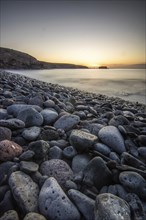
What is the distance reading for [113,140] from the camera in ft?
8.38

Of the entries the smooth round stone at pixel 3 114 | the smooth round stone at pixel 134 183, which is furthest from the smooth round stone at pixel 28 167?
the smooth round stone at pixel 3 114

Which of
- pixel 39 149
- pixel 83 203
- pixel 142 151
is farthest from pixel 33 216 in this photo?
pixel 142 151

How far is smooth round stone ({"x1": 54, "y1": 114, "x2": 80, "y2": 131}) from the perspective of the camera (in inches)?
116

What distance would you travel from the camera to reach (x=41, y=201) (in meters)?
1.65

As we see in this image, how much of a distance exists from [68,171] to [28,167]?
0.42 m

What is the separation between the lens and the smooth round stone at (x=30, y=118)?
2.88m

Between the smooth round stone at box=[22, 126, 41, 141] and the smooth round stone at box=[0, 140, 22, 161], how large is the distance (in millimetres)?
293

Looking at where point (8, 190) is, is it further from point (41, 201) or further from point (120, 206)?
point (120, 206)

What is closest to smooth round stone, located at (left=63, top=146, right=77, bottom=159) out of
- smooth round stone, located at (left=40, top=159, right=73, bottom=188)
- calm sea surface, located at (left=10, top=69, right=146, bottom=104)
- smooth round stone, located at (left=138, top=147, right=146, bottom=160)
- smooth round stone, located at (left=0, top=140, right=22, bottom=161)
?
smooth round stone, located at (left=40, top=159, right=73, bottom=188)

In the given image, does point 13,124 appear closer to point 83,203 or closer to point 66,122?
point 66,122

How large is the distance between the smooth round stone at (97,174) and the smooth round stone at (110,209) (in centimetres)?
34

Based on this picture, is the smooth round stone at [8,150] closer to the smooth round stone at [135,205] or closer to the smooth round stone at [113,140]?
the smooth round stone at [113,140]

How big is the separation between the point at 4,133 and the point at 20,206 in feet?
3.37

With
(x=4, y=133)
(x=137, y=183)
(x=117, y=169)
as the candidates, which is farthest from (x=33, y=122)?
(x=137, y=183)
